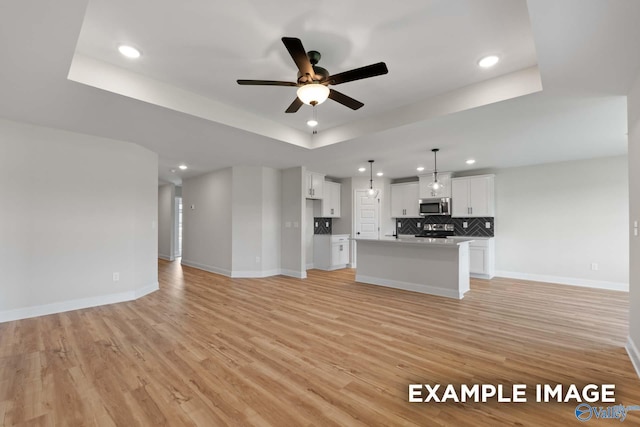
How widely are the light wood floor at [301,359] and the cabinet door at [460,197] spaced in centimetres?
260

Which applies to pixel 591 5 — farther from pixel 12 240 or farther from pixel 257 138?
pixel 12 240

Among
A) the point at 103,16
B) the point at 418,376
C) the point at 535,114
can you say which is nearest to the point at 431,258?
the point at 535,114

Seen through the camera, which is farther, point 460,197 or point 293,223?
point 460,197

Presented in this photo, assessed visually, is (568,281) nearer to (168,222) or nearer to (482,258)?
(482,258)

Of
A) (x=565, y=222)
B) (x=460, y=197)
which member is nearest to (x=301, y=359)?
(x=460, y=197)

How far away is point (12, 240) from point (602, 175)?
30.7 feet

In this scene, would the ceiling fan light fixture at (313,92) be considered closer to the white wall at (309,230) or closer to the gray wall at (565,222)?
the white wall at (309,230)

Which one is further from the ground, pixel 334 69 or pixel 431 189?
pixel 334 69

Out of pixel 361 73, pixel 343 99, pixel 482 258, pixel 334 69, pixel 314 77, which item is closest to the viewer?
pixel 361 73

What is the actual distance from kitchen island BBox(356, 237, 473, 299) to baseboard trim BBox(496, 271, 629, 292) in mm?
2080

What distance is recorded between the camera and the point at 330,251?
721cm

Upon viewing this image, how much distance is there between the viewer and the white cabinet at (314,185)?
695 centimetres

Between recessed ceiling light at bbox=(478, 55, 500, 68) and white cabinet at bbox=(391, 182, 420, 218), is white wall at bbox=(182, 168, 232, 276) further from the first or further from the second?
recessed ceiling light at bbox=(478, 55, 500, 68)

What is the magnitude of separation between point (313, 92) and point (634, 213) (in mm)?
2964
